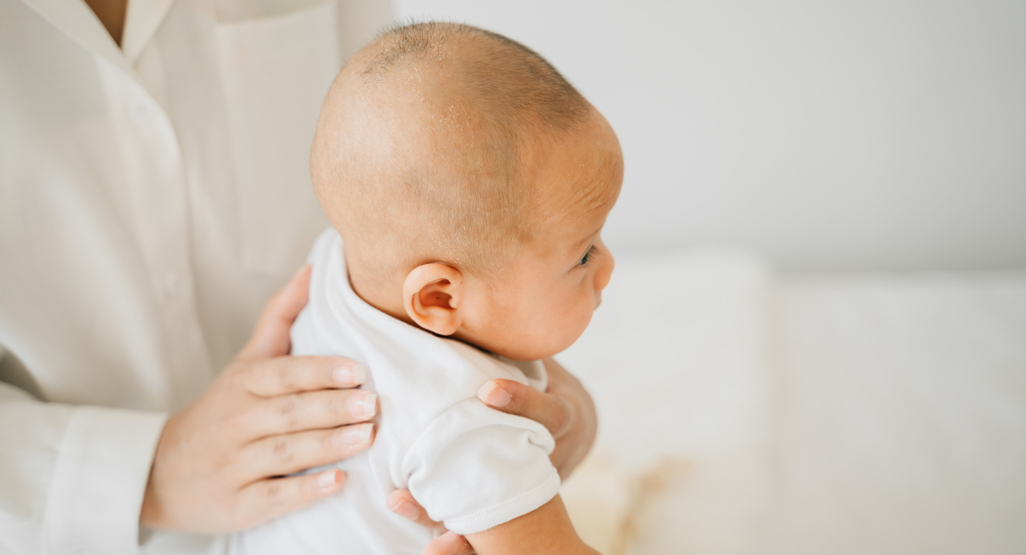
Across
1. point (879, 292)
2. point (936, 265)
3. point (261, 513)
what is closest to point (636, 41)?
point (879, 292)

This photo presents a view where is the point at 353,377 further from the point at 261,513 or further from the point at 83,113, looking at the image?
the point at 83,113

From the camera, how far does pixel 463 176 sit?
58 cm

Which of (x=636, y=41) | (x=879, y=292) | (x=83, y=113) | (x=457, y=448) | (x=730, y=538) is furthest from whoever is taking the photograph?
(x=636, y=41)

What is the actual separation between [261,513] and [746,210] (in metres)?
1.78

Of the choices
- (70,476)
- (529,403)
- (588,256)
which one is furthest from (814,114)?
(70,476)

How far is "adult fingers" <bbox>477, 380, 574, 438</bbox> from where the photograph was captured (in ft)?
1.99

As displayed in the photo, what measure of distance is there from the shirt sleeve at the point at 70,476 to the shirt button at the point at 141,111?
0.36 m

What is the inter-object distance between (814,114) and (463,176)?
165 cm

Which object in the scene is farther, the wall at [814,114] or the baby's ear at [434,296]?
the wall at [814,114]

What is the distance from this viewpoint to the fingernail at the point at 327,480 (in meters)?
0.65

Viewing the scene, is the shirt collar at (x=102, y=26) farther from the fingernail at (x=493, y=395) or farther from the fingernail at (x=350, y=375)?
the fingernail at (x=493, y=395)

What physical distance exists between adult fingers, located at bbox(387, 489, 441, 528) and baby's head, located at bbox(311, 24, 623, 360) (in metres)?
0.17

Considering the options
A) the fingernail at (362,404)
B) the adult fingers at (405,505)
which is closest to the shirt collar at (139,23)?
the fingernail at (362,404)

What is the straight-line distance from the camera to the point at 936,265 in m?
1.99
